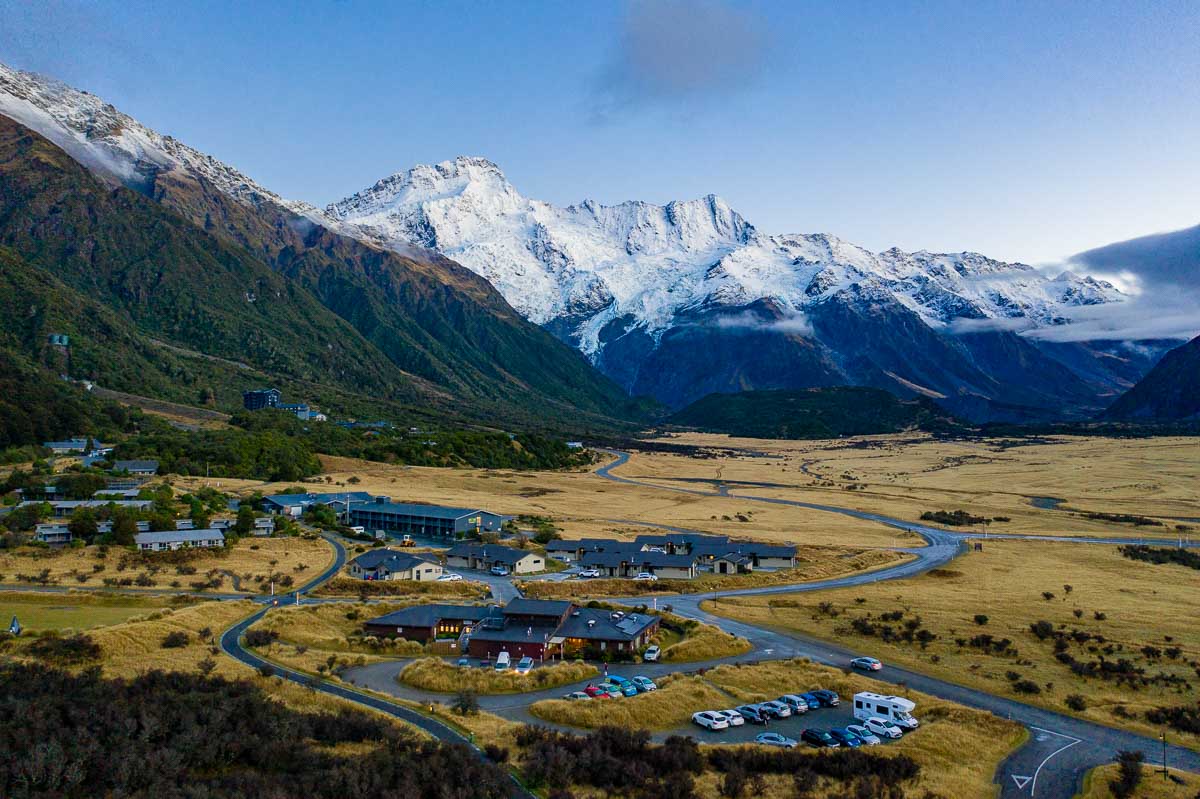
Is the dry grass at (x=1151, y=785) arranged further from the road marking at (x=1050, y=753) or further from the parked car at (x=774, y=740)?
the parked car at (x=774, y=740)

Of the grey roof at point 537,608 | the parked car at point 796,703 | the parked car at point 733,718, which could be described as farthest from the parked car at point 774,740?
the grey roof at point 537,608

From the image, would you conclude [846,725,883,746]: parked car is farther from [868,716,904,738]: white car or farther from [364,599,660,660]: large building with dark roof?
[364,599,660,660]: large building with dark roof

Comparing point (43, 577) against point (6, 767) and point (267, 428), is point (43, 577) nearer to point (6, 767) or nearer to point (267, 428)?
point (6, 767)

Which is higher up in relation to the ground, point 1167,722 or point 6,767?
point 6,767

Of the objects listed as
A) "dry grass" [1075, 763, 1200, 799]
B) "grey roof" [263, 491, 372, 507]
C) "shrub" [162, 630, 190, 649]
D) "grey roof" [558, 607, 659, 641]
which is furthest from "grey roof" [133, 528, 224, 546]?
Answer: "dry grass" [1075, 763, 1200, 799]

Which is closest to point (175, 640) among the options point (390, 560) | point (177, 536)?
point (390, 560)

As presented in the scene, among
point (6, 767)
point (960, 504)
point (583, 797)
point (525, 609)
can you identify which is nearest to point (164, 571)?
point (525, 609)

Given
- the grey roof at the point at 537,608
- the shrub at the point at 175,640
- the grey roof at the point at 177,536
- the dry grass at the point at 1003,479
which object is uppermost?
the grey roof at the point at 177,536

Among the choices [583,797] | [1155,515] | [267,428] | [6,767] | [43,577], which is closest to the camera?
[6,767]
